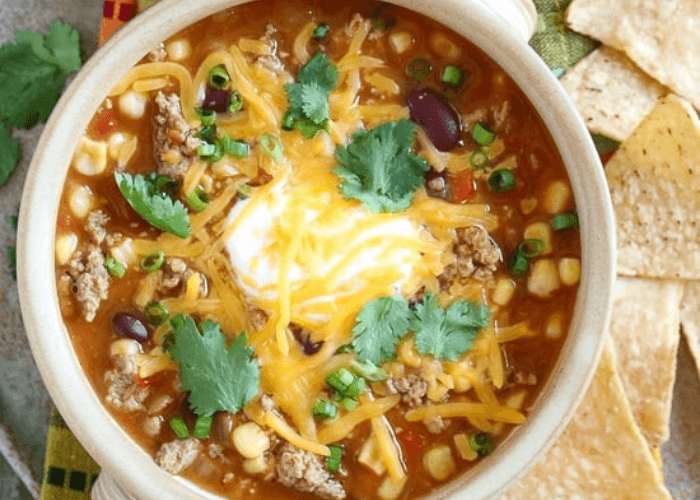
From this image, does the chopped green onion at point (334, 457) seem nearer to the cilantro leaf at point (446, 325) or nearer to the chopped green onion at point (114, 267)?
the cilantro leaf at point (446, 325)

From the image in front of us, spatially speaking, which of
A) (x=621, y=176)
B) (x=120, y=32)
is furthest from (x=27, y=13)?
(x=621, y=176)

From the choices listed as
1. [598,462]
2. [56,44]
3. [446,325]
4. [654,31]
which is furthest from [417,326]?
[56,44]

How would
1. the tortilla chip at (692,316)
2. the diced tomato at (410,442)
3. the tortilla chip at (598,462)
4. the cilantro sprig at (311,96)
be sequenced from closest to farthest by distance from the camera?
the cilantro sprig at (311,96), the diced tomato at (410,442), the tortilla chip at (598,462), the tortilla chip at (692,316)

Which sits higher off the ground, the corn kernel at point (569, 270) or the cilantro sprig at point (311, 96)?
the cilantro sprig at point (311, 96)

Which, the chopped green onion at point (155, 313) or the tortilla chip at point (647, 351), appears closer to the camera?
the chopped green onion at point (155, 313)

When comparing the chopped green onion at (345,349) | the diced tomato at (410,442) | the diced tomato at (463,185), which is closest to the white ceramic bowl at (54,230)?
the diced tomato at (410,442)

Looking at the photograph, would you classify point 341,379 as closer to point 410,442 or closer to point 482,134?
point 410,442

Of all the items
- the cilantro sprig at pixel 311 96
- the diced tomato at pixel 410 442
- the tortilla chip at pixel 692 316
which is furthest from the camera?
the tortilla chip at pixel 692 316

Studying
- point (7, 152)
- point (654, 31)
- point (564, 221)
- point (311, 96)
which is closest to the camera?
point (311, 96)
